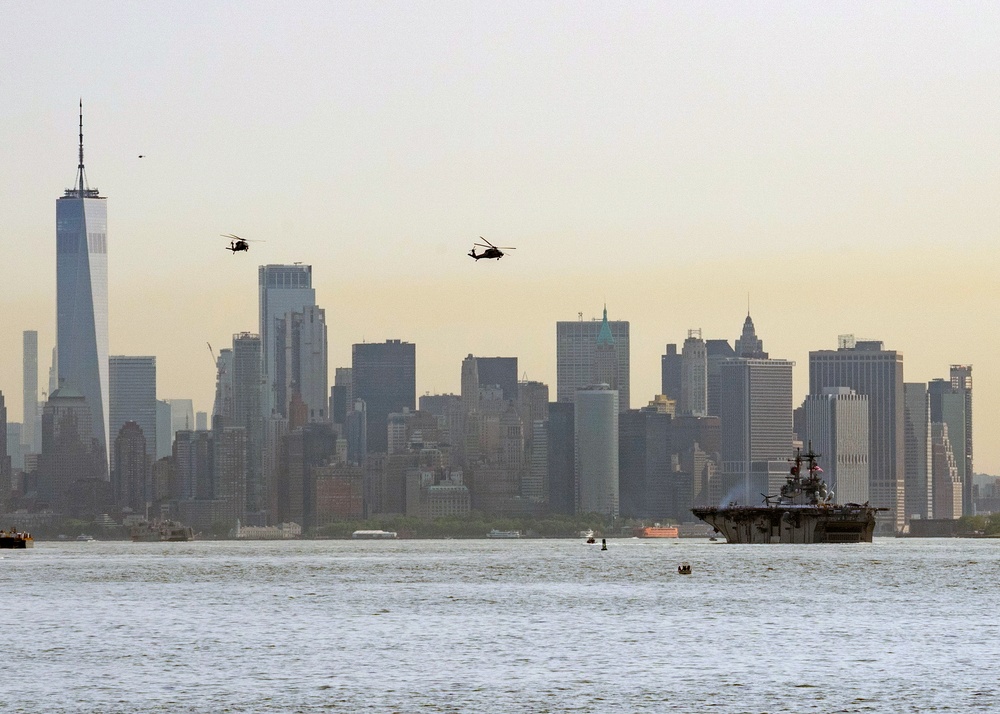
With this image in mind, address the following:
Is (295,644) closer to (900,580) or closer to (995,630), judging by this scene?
(995,630)

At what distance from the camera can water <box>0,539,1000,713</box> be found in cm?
7406

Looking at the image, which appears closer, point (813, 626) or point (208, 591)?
point (813, 626)

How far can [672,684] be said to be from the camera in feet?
260

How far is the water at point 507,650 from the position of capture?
74.1 meters

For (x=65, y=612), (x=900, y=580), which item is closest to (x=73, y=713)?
(x=65, y=612)

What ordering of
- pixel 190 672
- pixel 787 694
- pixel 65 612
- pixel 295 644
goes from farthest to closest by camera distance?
pixel 65 612
pixel 295 644
pixel 190 672
pixel 787 694

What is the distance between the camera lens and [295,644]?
101 m

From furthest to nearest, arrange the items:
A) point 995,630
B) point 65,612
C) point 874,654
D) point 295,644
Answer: point 65,612, point 995,630, point 295,644, point 874,654

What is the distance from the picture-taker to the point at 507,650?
3777 inches

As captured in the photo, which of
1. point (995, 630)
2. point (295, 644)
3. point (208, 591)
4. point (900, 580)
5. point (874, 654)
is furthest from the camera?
point (900, 580)

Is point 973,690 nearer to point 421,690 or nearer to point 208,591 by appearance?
point 421,690

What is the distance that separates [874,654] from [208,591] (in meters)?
87.1

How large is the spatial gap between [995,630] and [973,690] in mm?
34334

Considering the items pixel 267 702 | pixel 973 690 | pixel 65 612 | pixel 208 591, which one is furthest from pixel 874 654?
pixel 208 591
